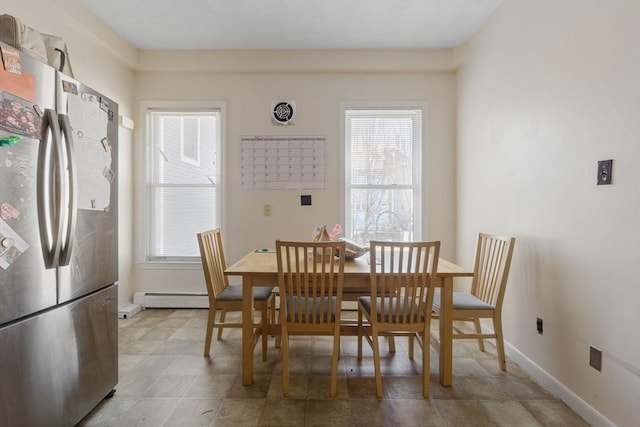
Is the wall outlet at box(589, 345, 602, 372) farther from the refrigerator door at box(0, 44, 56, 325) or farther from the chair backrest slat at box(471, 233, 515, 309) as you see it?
the refrigerator door at box(0, 44, 56, 325)

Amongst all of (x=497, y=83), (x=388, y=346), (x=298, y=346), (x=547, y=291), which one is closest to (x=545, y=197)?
(x=547, y=291)

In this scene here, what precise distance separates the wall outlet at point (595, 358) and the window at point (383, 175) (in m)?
1.91

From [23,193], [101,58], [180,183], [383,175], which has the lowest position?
[23,193]

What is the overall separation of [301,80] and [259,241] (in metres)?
1.88

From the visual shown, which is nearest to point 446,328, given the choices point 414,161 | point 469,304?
point 469,304

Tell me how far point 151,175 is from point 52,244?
2.32 m

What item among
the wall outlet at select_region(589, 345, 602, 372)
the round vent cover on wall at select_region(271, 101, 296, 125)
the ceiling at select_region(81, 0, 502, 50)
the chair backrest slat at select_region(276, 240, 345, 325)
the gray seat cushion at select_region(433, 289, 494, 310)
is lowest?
the wall outlet at select_region(589, 345, 602, 372)

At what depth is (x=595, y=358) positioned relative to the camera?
1683mm

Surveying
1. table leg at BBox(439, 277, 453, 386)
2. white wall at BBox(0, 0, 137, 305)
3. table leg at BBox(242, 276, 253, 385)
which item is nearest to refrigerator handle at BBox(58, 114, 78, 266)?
table leg at BBox(242, 276, 253, 385)

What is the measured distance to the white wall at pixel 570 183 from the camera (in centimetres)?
151

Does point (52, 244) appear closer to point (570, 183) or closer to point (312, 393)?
point (312, 393)

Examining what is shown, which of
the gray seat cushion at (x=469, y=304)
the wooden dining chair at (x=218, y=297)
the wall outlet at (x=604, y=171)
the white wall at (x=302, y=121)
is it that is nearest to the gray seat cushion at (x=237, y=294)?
the wooden dining chair at (x=218, y=297)

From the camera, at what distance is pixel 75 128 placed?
5.12 feet

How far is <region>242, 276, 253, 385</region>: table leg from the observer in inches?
79.5
